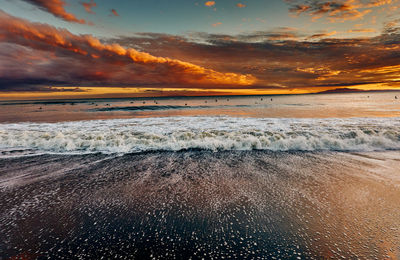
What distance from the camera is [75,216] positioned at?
4602mm

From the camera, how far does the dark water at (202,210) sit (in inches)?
137

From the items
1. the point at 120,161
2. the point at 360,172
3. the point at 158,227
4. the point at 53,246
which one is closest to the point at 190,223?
the point at 158,227

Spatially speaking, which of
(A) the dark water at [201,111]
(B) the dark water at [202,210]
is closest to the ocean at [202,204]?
(B) the dark water at [202,210]

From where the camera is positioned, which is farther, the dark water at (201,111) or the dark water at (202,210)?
the dark water at (201,111)

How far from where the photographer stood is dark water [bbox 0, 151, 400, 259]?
3479 mm

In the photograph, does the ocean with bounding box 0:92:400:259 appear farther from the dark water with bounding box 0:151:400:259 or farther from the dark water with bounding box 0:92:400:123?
the dark water with bounding box 0:92:400:123

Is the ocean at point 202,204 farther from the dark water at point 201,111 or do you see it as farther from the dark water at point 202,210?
the dark water at point 201,111

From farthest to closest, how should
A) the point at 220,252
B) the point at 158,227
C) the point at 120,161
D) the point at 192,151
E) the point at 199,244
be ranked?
1. the point at 192,151
2. the point at 120,161
3. the point at 158,227
4. the point at 199,244
5. the point at 220,252

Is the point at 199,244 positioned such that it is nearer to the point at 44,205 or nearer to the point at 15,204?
the point at 44,205

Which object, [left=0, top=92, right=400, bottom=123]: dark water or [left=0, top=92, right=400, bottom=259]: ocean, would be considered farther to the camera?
[left=0, top=92, right=400, bottom=123]: dark water

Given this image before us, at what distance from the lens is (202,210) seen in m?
4.77

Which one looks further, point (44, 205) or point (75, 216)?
point (44, 205)

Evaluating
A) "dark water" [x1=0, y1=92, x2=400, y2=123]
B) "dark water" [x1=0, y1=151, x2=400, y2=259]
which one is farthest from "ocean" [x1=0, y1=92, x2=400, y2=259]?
"dark water" [x1=0, y1=92, x2=400, y2=123]

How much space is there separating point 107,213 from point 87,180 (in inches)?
102
